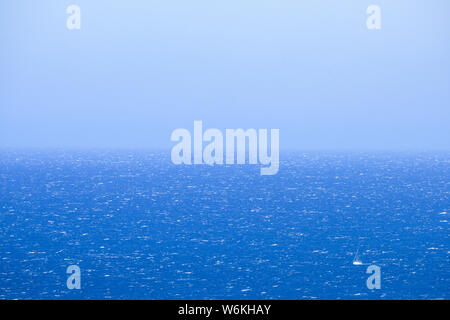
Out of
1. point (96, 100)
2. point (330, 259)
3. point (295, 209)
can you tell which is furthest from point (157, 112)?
point (330, 259)

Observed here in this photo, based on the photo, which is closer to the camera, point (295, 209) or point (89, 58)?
point (295, 209)

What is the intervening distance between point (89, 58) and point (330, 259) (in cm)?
13278

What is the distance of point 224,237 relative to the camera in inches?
2438

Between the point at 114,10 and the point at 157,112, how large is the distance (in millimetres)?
28566

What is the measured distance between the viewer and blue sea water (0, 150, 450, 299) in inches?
1736

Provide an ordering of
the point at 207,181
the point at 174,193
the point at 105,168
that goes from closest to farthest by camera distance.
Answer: the point at 174,193 < the point at 207,181 < the point at 105,168

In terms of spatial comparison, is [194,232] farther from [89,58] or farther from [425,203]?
[89,58]

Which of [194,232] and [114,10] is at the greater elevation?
[114,10]

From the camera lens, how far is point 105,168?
440 feet

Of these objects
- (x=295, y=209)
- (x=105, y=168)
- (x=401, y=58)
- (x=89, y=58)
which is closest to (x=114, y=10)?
(x=89, y=58)

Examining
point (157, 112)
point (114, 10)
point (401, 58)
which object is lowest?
point (157, 112)

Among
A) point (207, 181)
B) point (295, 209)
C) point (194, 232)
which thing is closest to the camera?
point (194, 232)

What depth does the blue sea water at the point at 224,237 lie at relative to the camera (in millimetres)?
44094

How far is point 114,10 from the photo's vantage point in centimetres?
15712
